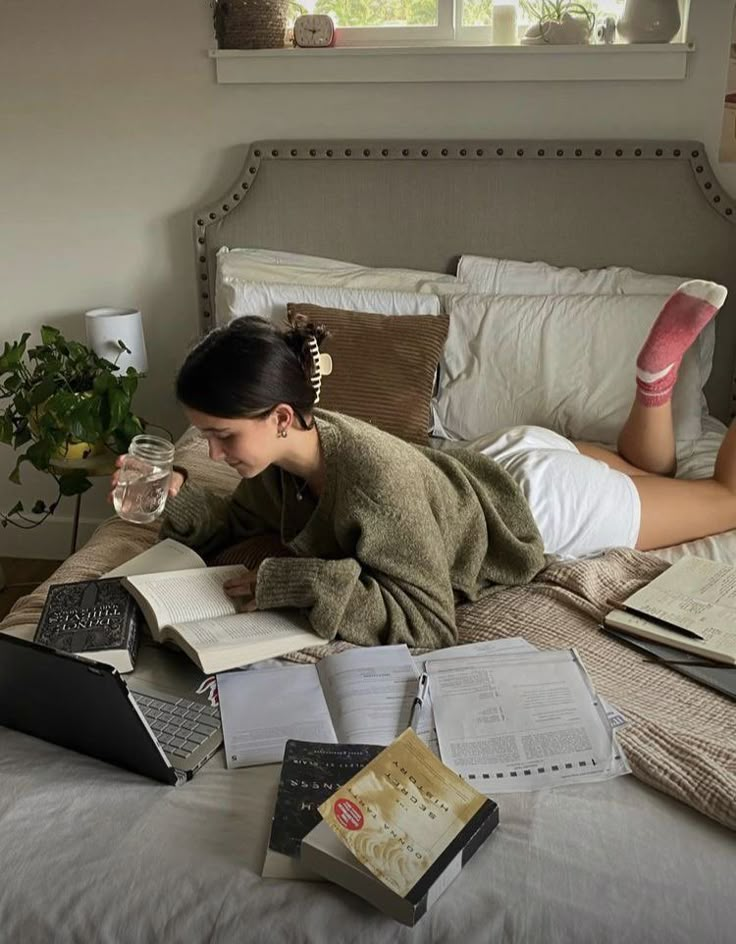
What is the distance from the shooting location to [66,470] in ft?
8.09

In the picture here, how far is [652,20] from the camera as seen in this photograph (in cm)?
239

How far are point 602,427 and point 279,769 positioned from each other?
4.58 ft

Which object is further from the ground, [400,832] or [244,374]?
[244,374]

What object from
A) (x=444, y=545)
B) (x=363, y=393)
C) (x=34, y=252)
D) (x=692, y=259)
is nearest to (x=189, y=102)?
(x=34, y=252)

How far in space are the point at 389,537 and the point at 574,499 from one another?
49 cm

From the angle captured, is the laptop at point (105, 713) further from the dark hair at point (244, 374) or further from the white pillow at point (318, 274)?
the white pillow at point (318, 274)

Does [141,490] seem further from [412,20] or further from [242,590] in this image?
[412,20]

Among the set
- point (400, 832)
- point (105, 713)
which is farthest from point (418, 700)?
point (105, 713)

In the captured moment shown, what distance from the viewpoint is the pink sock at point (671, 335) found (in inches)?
80.1

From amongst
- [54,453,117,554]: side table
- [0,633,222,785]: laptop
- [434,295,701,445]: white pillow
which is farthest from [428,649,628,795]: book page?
[54,453,117,554]: side table

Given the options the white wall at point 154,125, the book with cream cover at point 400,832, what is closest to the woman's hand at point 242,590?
the book with cream cover at point 400,832

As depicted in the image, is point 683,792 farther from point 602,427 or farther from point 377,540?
point 602,427

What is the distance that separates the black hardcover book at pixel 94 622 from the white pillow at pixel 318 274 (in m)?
1.24

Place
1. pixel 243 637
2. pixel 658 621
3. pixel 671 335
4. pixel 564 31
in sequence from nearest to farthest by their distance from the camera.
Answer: pixel 243 637 → pixel 658 621 → pixel 671 335 → pixel 564 31
